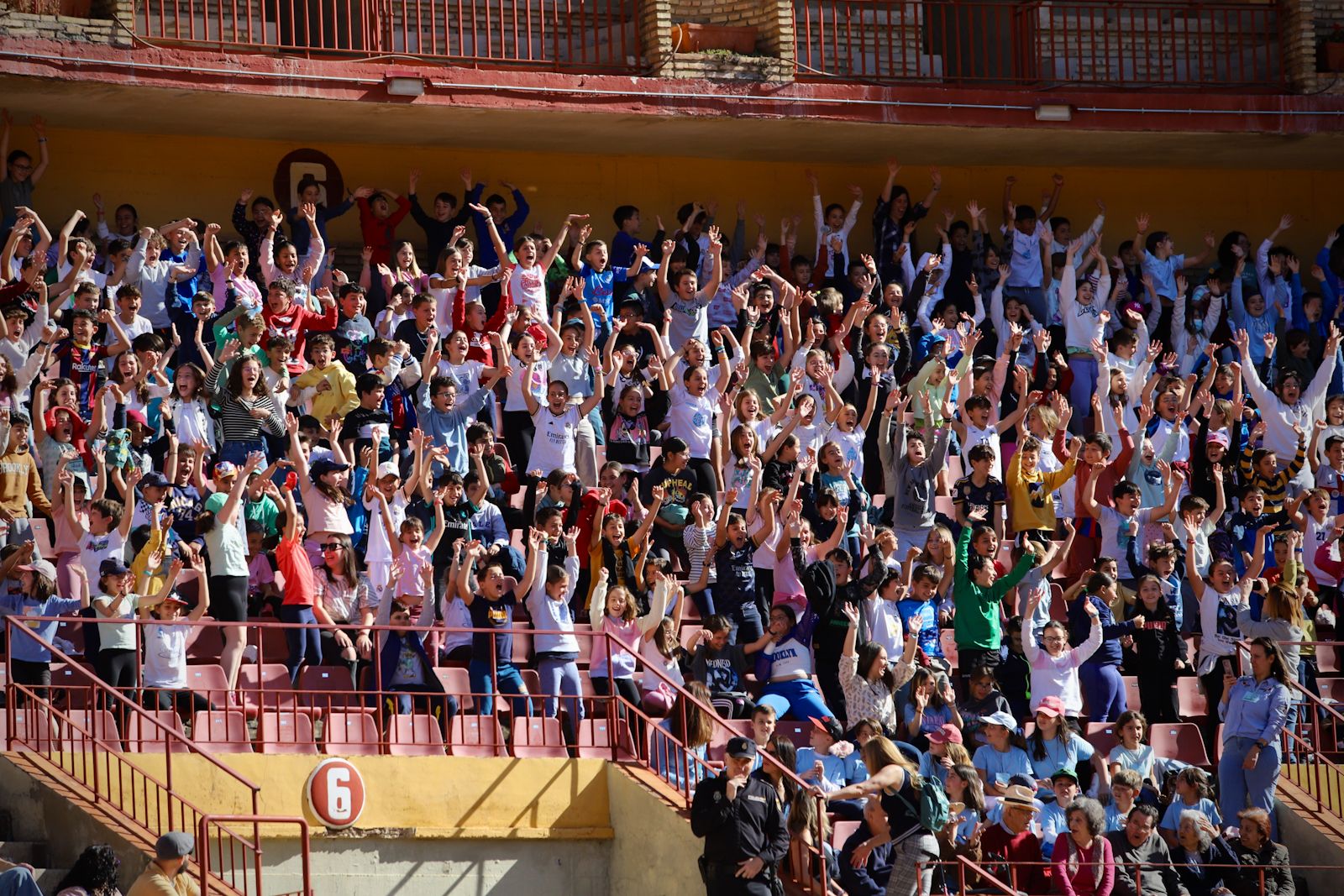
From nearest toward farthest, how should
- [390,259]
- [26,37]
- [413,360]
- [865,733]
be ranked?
1. [865,733]
2. [413,360]
3. [26,37]
4. [390,259]

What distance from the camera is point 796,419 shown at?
19.7m

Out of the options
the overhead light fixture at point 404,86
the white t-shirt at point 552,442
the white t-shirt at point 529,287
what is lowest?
the white t-shirt at point 552,442

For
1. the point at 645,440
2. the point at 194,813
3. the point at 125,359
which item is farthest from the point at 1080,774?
the point at 125,359

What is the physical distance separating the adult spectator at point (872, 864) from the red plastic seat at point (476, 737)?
2548 mm

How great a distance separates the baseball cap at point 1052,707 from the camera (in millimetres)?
16672

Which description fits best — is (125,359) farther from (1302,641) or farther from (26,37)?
(1302,641)

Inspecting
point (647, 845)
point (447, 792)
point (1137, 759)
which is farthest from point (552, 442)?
point (1137, 759)

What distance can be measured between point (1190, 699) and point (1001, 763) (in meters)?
2.80

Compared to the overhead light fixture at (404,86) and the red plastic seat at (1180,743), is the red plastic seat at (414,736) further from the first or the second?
the overhead light fixture at (404,86)

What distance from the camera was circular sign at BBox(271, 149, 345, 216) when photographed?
23.7 m

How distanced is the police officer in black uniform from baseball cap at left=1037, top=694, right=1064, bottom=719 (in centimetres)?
311

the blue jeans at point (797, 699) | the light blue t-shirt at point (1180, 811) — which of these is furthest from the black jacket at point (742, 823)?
the light blue t-shirt at point (1180, 811)

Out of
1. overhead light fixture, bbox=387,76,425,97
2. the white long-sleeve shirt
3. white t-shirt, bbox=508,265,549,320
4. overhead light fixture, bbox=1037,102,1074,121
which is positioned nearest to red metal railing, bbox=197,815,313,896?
white t-shirt, bbox=508,265,549,320

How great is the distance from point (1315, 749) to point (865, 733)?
416 centimetres
